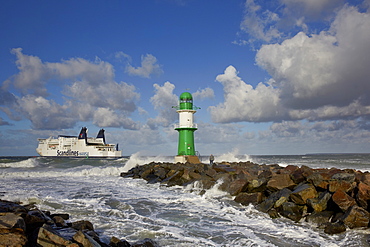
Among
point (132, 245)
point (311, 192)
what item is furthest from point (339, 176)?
point (132, 245)

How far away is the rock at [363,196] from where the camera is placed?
611 cm

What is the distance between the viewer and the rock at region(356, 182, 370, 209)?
240 inches

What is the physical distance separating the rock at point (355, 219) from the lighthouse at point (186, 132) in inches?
537

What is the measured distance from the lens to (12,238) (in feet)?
11.7

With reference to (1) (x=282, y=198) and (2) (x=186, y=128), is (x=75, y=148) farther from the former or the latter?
(1) (x=282, y=198)

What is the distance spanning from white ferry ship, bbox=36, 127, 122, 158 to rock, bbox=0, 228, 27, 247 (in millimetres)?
55221

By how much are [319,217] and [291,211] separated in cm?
66

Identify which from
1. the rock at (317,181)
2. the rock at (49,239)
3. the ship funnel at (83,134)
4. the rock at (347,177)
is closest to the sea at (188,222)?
the rock at (49,239)

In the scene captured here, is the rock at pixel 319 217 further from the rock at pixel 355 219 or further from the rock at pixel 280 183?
the rock at pixel 280 183

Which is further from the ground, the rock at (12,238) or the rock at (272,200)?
the rock at (12,238)

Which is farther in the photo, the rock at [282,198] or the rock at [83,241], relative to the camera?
the rock at [282,198]

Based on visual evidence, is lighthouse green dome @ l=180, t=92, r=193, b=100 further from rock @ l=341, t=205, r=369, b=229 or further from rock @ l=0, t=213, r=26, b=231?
rock @ l=0, t=213, r=26, b=231

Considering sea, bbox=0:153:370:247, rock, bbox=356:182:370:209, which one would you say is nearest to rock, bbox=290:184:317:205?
sea, bbox=0:153:370:247

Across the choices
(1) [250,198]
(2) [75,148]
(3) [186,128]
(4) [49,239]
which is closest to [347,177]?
(1) [250,198]
